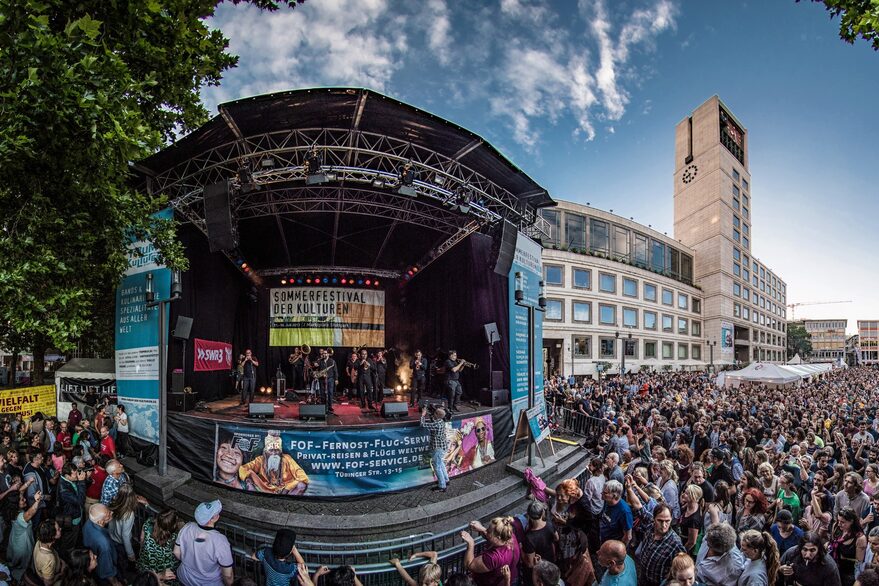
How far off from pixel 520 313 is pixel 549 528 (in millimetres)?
7405

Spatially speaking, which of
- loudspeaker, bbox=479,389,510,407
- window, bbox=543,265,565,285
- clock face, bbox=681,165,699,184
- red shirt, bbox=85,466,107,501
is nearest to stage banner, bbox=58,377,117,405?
red shirt, bbox=85,466,107,501

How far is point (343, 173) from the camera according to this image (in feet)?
30.1

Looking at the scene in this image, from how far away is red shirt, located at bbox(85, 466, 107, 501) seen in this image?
4988 mm

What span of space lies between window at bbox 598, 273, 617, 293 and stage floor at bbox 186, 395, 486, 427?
21196 millimetres

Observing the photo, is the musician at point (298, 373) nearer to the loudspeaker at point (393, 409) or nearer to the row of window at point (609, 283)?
the loudspeaker at point (393, 409)

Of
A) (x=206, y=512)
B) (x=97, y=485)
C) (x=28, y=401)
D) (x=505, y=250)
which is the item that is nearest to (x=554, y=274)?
(x=505, y=250)

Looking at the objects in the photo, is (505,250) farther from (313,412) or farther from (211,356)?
(211,356)

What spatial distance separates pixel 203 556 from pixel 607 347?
29237mm

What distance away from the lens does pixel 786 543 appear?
377 cm

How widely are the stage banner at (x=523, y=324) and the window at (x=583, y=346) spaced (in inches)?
654

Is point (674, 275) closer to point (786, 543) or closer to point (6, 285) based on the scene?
point (786, 543)

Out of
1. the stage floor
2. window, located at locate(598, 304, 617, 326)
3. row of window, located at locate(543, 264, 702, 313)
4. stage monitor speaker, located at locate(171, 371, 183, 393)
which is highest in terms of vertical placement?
row of window, located at locate(543, 264, 702, 313)

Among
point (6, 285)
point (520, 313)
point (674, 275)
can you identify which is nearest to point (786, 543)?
point (520, 313)

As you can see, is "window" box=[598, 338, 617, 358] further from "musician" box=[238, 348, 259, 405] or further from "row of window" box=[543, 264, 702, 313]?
"musician" box=[238, 348, 259, 405]
